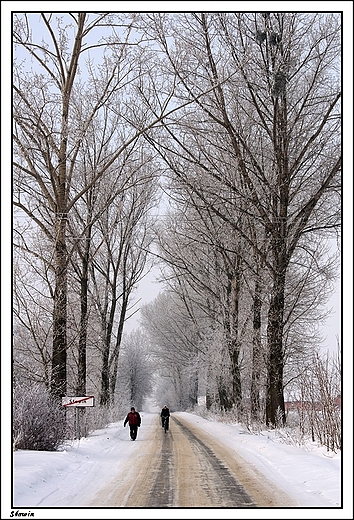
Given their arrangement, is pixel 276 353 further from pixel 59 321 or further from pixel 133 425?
pixel 59 321

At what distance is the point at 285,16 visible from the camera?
17.1 metres

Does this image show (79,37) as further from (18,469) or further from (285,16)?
(18,469)

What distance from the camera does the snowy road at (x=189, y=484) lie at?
332 inches

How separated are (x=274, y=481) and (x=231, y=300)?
18.0m

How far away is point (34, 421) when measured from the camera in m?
12.5

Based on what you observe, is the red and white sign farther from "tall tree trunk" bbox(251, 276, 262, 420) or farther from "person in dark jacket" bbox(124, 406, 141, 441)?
"tall tree trunk" bbox(251, 276, 262, 420)

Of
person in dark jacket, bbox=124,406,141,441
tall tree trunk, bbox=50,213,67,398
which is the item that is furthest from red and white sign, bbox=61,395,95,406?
person in dark jacket, bbox=124,406,141,441

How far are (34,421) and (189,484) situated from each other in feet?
13.5

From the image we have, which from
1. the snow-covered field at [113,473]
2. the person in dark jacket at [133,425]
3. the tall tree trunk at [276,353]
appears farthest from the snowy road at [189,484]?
the person in dark jacket at [133,425]

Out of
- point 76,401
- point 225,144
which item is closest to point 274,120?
point 225,144

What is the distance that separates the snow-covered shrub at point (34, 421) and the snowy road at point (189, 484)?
1.87m

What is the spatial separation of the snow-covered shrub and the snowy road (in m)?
1.87

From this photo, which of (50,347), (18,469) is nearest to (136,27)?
(50,347)

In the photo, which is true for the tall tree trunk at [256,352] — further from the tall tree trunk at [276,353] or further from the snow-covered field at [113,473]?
the snow-covered field at [113,473]
